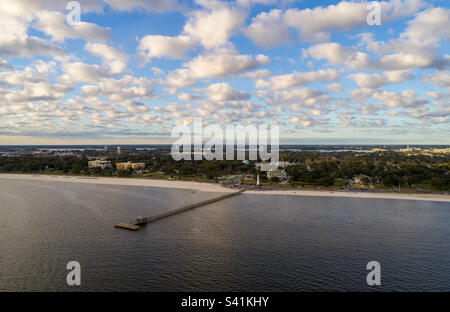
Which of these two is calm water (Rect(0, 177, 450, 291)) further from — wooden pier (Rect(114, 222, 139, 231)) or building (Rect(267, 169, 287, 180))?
building (Rect(267, 169, 287, 180))

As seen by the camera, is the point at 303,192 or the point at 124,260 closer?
the point at 124,260

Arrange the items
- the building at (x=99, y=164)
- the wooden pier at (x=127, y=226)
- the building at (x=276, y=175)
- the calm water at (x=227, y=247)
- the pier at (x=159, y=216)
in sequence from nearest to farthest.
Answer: the calm water at (x=227, y=247)
the wooden pier at (x=127, y=226)
the pier at (x=159, y=216)
the building at (x=276, y=175)
the building at (x=99, y=164)

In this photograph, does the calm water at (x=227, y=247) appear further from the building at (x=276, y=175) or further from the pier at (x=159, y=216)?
the building at (x=276, y=175)

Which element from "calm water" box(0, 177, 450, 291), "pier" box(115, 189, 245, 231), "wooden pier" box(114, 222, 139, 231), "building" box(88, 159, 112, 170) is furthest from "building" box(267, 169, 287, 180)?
"building" box(88, 159, 112, 170)

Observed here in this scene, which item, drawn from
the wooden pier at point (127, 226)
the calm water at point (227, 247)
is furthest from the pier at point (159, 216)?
the calm water at point (227, 247)

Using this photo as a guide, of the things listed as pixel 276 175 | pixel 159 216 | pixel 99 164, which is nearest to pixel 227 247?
pixel 159 216

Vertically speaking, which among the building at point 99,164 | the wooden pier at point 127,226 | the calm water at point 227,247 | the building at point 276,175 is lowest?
the calm water at point 227,247

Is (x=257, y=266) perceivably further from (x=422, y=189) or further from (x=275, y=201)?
(x=422, y=189)
